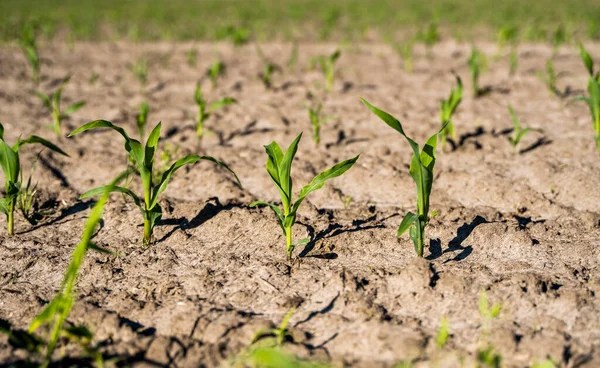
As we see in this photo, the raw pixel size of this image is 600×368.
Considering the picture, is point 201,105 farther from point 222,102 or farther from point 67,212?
point 67,212

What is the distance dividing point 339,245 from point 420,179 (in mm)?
494

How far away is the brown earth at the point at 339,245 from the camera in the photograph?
1810mm

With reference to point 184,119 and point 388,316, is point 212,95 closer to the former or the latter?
point 184,119

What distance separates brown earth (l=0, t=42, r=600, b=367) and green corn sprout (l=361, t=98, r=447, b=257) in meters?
0.14

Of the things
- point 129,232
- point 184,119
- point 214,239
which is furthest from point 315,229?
point 184,119

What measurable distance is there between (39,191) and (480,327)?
2.36m

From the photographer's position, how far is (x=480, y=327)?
183cm

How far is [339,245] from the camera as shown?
93.1 inches

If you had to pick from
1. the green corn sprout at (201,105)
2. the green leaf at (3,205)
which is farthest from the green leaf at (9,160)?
the green corn sprout at (201,105)

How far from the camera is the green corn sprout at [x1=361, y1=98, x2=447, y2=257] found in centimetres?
A: 207

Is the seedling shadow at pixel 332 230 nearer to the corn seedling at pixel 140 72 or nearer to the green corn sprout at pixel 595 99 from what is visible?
the green corn sprout at pixel 595 99

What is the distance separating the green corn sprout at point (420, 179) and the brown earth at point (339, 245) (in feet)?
0.46

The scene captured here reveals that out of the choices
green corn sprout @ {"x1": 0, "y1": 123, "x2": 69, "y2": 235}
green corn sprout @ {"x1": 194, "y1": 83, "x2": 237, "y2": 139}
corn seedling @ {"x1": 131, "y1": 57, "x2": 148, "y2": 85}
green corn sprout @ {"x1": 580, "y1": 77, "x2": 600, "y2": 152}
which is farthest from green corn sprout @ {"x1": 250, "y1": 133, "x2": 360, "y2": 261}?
corn seedling @ {"x1": 131, "y1": 57, "x2": 148, "y2": 85}

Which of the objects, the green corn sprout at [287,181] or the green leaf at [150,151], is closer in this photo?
the green corn sprout at [287,181]
